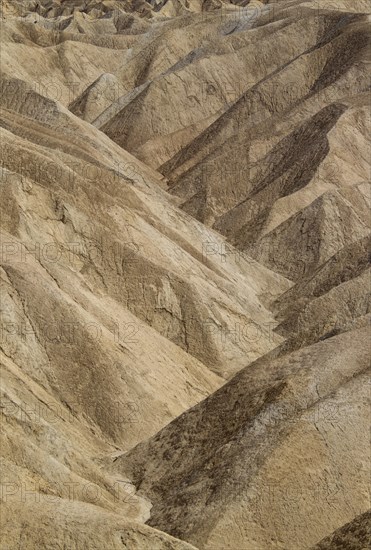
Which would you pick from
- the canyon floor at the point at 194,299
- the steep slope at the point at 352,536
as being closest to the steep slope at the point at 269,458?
the canyon floor at the point at 194,299

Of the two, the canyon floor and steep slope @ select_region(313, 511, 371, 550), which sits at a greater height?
the canyon floor

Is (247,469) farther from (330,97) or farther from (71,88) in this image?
(71,88)

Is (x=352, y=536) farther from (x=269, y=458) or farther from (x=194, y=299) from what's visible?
(x=194, y=299)

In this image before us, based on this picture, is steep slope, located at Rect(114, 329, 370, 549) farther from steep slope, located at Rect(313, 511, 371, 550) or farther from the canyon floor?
steep slope, located at Rect(313, 511, 371, 550)

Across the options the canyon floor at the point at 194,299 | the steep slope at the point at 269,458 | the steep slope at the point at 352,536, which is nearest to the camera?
the steep slope at the point at 352,536

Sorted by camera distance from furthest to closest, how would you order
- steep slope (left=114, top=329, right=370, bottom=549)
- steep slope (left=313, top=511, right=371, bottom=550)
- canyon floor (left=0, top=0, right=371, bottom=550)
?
canyon floor (left=0, top=0, right=371, bottom=550) → steep slope (left=114, top=329, right=370, bottom=549) → steep slope (left=313, top=511, right=371, bottom=550)

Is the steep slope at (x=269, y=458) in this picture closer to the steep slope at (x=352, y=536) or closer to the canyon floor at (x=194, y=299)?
the canyon floor at (x=194, y=299)

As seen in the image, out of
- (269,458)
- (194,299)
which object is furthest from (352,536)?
(194,299)

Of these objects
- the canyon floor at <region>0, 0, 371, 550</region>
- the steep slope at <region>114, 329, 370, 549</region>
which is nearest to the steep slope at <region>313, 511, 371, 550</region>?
the canyon floor at <region>0, 0, 371, 550</region>

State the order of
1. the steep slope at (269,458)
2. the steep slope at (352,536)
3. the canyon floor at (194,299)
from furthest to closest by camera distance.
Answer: the canyon floor at (194,299) < the steep slope at (269,458) < the steep slope at (352,536)
